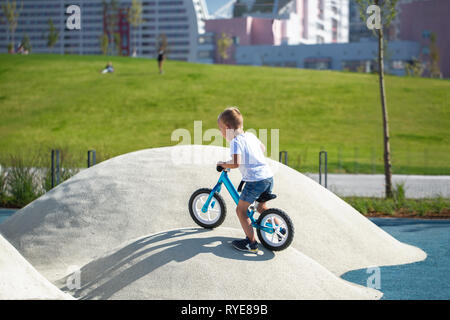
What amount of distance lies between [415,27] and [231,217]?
81704 mm

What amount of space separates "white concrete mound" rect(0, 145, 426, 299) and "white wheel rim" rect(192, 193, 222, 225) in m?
1.08

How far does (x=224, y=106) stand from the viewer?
3875 cm

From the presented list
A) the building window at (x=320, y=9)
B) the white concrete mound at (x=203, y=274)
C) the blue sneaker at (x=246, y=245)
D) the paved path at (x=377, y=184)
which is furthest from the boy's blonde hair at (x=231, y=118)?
the building window at (x=320, y=9)

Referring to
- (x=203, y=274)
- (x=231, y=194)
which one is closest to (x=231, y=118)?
(x=231, y=194)

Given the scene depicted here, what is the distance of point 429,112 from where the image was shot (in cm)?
3766

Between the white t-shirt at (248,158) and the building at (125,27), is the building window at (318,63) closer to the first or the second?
the building at (125,27)

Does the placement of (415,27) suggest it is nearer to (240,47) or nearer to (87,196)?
(240,47)

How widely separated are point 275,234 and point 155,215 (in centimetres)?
255

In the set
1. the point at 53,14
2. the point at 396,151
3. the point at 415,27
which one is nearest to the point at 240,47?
the point at 415,27

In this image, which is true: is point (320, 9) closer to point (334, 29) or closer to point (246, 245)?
point (334, 29)

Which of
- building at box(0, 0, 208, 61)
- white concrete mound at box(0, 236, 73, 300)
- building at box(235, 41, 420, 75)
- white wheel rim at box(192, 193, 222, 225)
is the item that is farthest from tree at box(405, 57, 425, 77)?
building at box(0, 0, 208, 61)

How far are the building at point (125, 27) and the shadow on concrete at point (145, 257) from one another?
140777 millimetres

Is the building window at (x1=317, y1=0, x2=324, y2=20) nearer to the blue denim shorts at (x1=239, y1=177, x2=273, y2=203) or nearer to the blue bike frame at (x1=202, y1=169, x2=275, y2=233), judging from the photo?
the blue bike frame at (x1=202, y1=169, x2=275, y2=233)

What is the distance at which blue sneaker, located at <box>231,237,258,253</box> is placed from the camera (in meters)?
6.72
